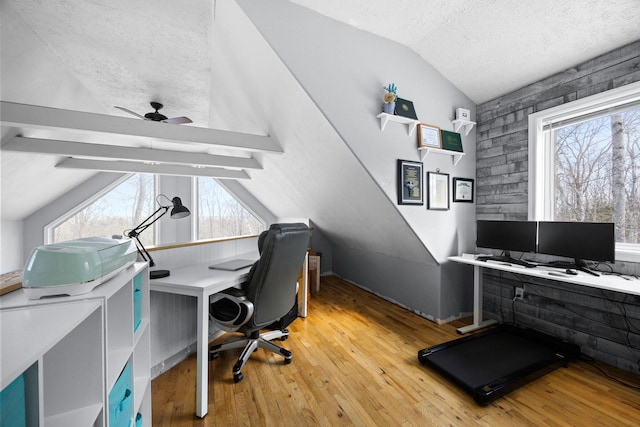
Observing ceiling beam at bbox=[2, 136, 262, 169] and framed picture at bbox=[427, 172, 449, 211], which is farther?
framed picture at bbox=[427, 172, 449, 211]

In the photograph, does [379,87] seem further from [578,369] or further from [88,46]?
[578,369]

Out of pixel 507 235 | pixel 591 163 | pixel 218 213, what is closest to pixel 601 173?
pixel 591 163

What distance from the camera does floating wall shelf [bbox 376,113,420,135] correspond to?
7.21ft

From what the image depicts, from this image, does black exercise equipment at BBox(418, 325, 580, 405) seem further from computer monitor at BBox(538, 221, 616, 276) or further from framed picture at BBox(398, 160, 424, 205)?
framed picture at BBox(398, 160, 424, 205)

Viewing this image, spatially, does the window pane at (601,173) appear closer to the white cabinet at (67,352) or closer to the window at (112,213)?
the white cabinet at (67,352)

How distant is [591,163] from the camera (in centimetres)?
221

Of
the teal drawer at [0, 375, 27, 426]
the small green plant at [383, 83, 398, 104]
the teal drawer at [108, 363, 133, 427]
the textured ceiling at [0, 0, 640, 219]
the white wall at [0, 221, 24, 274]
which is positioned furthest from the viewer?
the white wall at [0, 221, 24, 274]

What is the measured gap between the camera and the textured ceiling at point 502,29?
5.94 feet

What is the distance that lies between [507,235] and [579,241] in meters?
0.52

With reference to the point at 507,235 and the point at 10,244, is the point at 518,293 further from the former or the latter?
the point at 10,244

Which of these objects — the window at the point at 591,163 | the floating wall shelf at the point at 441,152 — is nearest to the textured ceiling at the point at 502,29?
the window at the point at 591,163

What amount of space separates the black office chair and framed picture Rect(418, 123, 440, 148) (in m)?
1.45

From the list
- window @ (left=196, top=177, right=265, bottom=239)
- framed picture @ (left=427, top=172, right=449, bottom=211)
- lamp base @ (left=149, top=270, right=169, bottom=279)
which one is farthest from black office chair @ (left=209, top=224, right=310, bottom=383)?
window @ (left=196, top=177, right=265, bottom=239)

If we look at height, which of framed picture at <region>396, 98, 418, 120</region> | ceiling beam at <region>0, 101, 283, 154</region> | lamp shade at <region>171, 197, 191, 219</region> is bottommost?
lamp shade at <region>171, 197, 191, 219</region>
